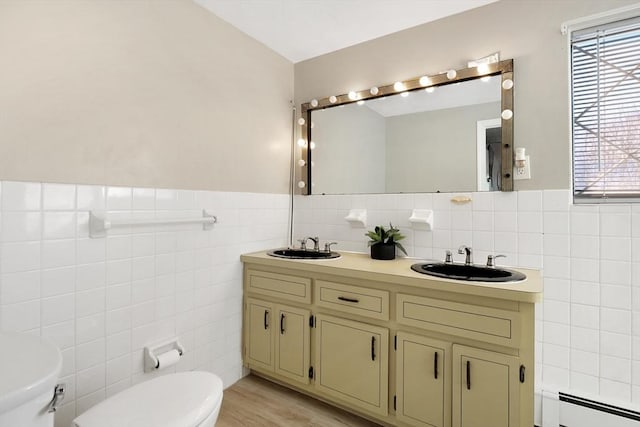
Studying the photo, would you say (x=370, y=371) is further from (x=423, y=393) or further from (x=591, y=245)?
(x=591, y=245)

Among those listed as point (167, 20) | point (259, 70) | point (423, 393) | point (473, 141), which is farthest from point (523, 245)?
point (167, 20)

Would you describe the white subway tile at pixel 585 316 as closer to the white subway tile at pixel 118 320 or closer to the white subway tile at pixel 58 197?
the white subway tile at pixel 118 320

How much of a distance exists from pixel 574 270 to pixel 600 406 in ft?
2.14

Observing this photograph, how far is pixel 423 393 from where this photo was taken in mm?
1582

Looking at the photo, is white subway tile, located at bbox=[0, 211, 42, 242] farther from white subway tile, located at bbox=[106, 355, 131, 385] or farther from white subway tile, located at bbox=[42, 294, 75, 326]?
white subway tile, located at bbox=[106, 355, 131, 385]

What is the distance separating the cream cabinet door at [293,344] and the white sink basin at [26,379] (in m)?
1.26

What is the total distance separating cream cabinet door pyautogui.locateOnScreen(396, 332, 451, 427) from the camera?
153 cm

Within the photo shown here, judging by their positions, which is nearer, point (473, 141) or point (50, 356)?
point (50, 356)

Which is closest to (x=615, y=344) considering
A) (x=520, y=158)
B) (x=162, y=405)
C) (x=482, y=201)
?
(x=482, y=201)

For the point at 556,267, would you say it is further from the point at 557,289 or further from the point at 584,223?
the point at 584,223

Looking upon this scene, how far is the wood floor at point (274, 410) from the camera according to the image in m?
1.82

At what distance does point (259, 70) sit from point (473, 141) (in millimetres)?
1578

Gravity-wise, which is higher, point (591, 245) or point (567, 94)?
point (567, 94)

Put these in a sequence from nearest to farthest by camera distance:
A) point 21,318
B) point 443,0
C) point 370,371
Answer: point 21,318 → point 370,371 → point 443,0
